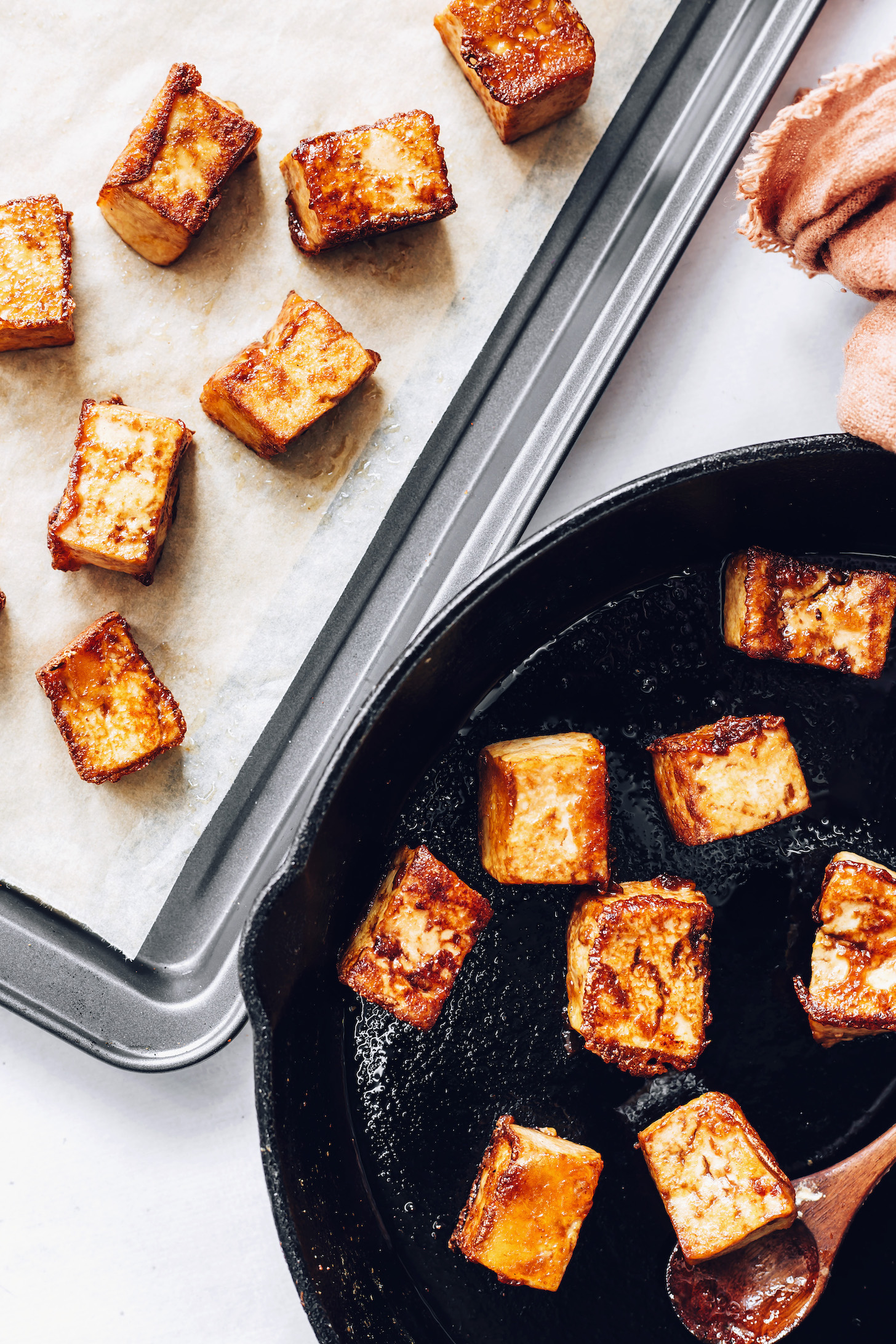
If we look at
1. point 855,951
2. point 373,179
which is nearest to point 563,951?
point 855,951

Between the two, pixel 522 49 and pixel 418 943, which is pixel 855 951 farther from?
pixel 522 49

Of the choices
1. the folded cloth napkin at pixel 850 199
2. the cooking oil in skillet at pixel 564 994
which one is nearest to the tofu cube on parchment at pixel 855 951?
the cooking oil in skillet at pixel 564 994

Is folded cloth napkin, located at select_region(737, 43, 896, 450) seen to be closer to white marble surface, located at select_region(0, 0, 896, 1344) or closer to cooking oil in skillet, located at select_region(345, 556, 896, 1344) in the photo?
white marble surface, located at select_region(0, 0, 896, 1344)

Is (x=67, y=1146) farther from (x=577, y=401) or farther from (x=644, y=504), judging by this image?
(x=577, y=401)

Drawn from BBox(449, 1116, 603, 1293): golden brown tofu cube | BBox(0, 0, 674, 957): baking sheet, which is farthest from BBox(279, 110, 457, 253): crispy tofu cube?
BBox(449, 1116, 603, 1293): golden brown tofu cube

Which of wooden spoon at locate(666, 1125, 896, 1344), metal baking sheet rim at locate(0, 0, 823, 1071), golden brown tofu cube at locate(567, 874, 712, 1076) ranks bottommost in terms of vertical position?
wooden spoon at locate(666, 1125, 896, 1344)

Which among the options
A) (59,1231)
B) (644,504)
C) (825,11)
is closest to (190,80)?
(644,504)

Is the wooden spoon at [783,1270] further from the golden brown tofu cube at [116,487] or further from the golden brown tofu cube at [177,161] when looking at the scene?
the golden brown tofu cube at [177,161]
